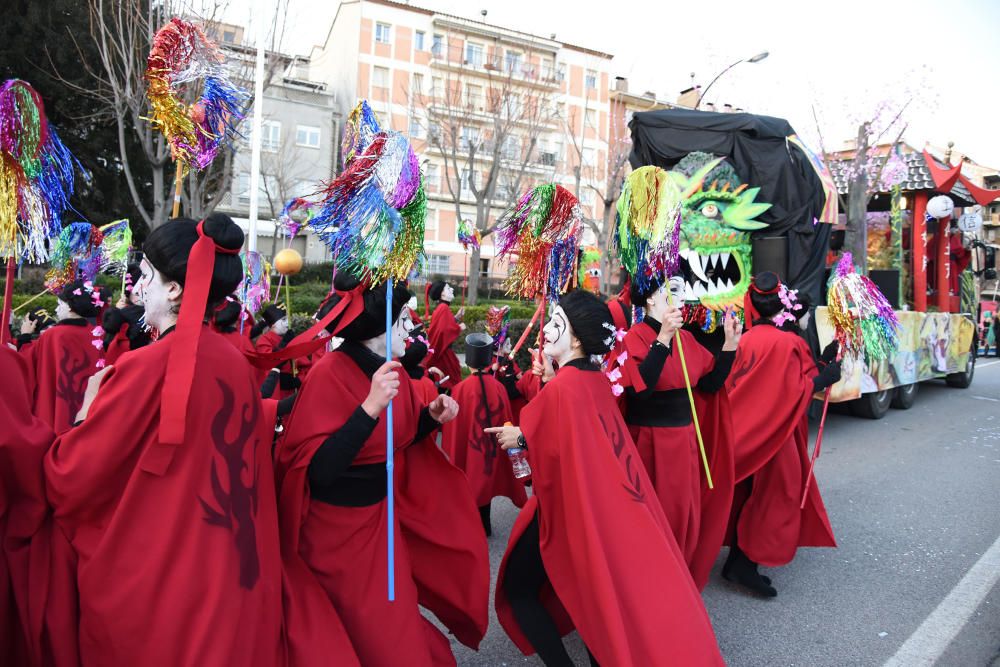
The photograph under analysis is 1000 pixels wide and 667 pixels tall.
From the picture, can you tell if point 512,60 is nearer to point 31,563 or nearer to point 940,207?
point 940,207

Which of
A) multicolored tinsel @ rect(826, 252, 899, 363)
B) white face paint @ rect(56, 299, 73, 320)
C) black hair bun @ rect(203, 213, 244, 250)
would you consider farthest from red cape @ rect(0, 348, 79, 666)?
multicolored tinsel @ rect(826, 252, 899, 363)

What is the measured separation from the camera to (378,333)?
8.41 feet

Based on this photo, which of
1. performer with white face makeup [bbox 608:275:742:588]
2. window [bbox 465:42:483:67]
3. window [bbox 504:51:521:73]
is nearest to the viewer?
performer with white face makeup [bbox 608:275:742:588]

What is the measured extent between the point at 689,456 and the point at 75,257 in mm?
5674

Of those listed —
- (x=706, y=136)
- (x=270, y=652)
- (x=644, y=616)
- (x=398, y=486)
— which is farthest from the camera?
(x=706, y=136)

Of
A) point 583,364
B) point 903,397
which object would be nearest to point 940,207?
point 903,397

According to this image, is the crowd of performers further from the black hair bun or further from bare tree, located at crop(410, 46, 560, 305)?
bare tree, located at crop(410, 46, 560, 305)

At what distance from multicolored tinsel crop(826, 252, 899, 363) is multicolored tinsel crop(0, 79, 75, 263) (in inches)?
190

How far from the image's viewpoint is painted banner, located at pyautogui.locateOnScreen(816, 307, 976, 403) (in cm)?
826

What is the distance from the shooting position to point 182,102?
2.96 meters

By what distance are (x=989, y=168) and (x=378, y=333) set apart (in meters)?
45.0

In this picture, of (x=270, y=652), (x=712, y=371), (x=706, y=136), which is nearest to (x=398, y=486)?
(x=270, y=652)

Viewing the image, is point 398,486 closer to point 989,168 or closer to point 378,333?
point 378,333

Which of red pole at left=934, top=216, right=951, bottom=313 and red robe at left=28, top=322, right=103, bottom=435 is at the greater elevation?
red pole at left=934, top=216, right=951, bottom=313
